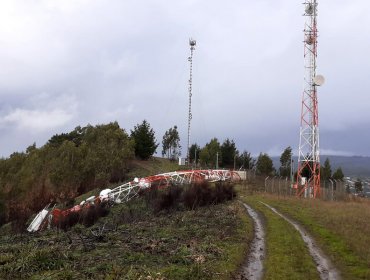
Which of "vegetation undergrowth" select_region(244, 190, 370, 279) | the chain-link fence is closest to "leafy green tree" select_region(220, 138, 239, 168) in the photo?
the chain-link fence

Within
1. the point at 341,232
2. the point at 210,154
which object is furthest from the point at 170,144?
the point at 341,232

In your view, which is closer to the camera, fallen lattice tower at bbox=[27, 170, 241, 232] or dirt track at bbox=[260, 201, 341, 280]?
dirt track at bbox=[260, 201, 341, 280]

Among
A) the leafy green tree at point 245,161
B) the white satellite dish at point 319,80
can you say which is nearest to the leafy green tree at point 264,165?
the leafy green tree at point 245,161

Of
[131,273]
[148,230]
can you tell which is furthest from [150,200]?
[131,273]

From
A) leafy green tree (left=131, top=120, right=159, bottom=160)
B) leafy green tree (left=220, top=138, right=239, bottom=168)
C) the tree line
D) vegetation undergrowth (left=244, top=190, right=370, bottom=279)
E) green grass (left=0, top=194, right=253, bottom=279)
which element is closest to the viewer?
green grass (left=0, top=194, right=253, bottom=279)

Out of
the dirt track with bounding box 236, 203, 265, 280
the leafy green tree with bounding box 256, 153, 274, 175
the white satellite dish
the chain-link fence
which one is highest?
the white satellite dish

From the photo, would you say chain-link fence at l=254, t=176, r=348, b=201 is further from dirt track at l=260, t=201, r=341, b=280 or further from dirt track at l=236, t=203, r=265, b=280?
dirt track at l=260, t=201, r=341, b=280

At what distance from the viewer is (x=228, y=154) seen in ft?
305

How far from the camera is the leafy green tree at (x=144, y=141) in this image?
77.9m

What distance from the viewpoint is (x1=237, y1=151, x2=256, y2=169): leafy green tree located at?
9635cm

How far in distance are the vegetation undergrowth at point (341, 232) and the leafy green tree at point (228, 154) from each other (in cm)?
5422

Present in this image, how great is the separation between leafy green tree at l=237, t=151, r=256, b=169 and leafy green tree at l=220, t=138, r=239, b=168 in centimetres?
303

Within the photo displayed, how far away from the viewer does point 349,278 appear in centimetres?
1479

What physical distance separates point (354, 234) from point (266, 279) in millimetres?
9327
